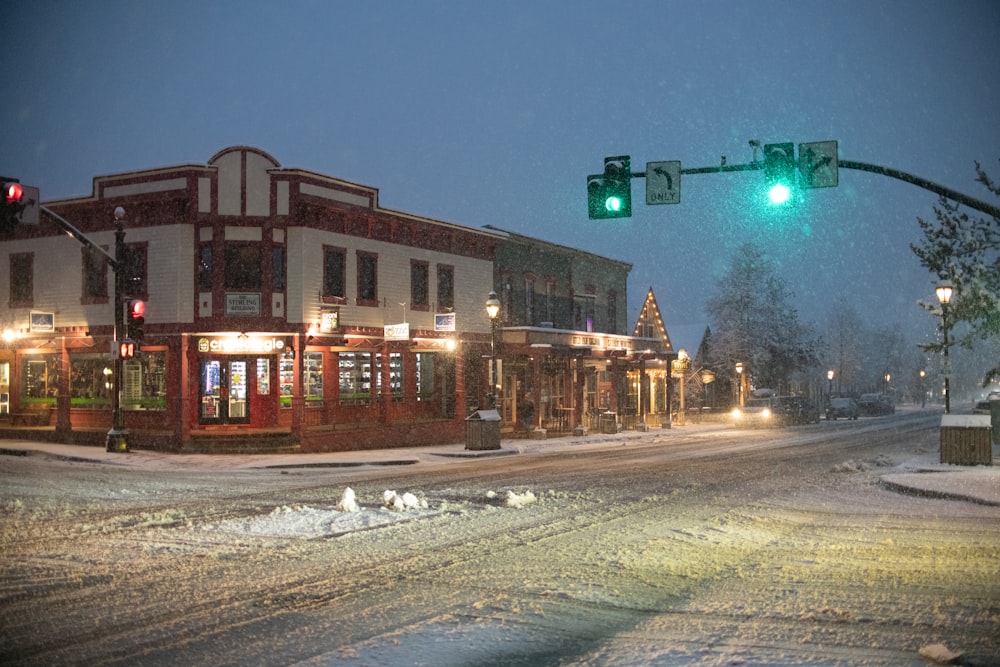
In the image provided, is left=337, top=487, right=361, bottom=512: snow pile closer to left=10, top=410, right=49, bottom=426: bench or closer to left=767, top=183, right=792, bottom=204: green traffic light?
left=767, top=183, right=792, bottom=204: green traffic light

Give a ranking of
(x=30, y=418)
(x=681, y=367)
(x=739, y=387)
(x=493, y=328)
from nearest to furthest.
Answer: (x=493, y=328), (x=30, y=418), (x=681, y=367), (x=739, y=387)

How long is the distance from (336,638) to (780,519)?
8494 millimetres

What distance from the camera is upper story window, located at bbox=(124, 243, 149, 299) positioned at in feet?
93.6

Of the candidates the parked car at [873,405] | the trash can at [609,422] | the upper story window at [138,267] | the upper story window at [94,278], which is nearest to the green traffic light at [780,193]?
the upper story window at [138,267]

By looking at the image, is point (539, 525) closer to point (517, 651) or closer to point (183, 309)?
point (517, 651)

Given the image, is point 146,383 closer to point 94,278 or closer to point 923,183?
point 94,278

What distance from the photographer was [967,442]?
2155 centimetres

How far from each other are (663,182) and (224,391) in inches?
714

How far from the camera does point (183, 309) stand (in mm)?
27953

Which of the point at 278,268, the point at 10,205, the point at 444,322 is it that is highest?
the point at 278,268

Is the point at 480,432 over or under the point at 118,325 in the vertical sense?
under

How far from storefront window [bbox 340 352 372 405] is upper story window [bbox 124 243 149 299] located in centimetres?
652

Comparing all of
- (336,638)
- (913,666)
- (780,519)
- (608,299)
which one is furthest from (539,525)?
(608,299)

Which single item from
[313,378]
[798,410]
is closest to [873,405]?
[798,410]
